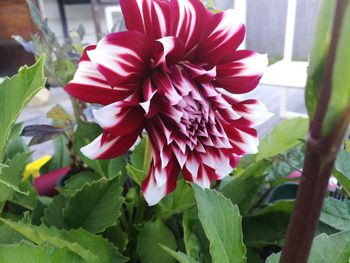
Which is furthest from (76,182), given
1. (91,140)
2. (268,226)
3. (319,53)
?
(319,53)

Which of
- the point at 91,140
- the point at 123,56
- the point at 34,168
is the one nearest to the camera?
the point at 123,56

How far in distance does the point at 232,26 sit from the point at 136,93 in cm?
6

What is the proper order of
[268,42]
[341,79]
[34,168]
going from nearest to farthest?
1. [341,79]
2. [34,168]
3. [268,42]

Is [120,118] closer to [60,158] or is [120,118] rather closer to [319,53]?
[319,53]

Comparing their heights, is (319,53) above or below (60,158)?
above

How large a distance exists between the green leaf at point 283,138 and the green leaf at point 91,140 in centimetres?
10

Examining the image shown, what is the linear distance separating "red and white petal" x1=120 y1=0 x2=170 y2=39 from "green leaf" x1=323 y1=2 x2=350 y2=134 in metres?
0.12

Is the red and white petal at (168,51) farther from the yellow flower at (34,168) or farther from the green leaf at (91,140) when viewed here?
the yellow flower at (34,168)

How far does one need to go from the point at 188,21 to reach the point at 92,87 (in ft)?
0.18

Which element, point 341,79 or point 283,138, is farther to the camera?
point 283,138

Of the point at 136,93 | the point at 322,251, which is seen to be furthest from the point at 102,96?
the point at 322,251

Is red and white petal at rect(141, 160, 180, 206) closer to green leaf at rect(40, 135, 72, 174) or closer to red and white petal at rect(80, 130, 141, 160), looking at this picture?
red and white petal at rect(80, 130, 141, 160)

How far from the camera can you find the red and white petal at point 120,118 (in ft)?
0.54

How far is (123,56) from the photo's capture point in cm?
17
